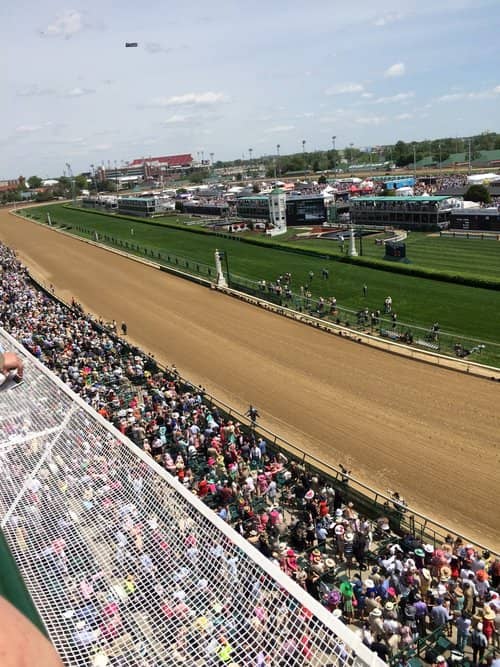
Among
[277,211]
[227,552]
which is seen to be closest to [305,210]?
[277,211]

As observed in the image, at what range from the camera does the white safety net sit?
3943 millimetres

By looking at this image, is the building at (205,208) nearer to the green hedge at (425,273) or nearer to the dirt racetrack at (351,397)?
the green hedge at (425,273)

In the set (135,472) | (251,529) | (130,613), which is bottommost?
(251,529)

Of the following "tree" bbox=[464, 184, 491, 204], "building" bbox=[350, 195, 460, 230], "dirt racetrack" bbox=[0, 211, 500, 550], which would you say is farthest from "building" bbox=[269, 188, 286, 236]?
"dirt racetrack" bbox=[0, 211, 500, 550]

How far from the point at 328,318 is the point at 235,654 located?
22.6 m

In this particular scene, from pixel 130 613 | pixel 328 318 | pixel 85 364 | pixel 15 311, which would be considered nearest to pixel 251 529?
pixel 130 613

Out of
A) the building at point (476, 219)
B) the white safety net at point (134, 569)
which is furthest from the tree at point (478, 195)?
the white safety net at point (134, 569)

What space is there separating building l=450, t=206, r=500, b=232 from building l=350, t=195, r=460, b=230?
97 centimetres

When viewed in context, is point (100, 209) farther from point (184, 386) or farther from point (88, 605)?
point (88, 605)

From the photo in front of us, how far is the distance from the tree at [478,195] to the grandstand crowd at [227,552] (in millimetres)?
51442

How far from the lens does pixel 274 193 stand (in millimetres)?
58875

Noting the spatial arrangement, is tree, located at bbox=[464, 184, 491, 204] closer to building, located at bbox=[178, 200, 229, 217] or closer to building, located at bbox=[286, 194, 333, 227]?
building, located at bbox=[286, 194, 333, 227]

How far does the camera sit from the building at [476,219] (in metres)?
46.7

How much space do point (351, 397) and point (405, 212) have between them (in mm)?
39584
